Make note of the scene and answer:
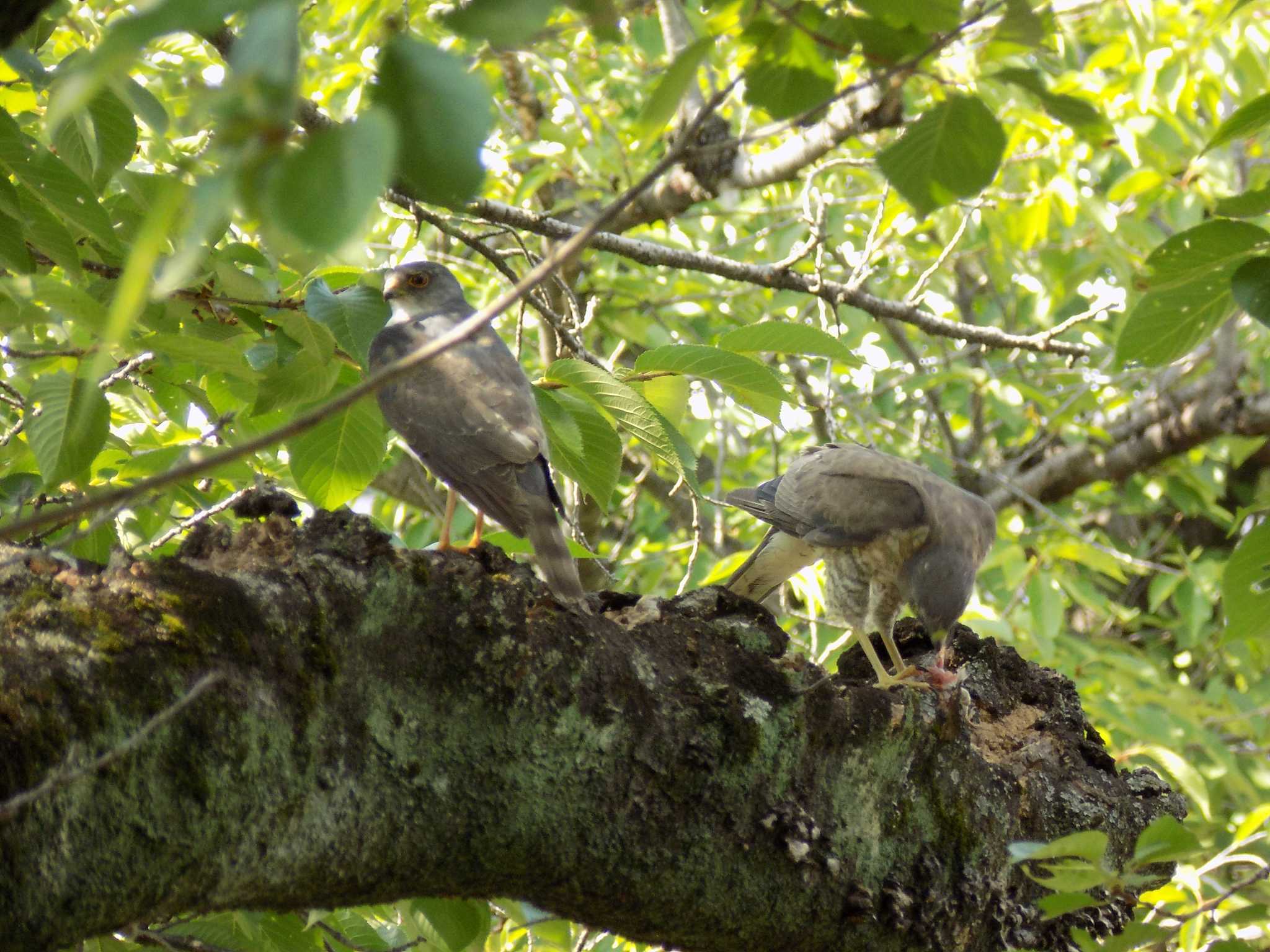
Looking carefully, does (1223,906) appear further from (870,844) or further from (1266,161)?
(1266,161)

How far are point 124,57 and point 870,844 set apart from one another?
2.05m

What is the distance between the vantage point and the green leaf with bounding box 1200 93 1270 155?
188 cm

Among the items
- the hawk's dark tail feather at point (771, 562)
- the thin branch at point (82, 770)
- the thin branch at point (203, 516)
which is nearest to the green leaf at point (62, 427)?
the thin branch at point (203, 516)

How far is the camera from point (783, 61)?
1.37 metres

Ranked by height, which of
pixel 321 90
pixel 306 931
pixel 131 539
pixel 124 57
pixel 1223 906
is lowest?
pixel 1223 906

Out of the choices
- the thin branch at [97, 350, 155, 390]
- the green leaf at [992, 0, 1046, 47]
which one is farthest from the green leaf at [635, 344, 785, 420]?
the green leaf at [992, 0, 1046, 47]

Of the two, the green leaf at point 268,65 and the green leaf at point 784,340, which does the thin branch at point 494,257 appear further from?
the green leaf at point 268,65

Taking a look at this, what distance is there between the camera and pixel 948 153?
1407mm

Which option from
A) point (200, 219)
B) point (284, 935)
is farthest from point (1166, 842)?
point (284, 935)

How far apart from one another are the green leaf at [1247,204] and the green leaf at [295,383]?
1.74 metres

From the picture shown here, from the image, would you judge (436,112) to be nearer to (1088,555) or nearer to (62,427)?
Result: (62,427)

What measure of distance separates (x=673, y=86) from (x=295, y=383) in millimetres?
1608

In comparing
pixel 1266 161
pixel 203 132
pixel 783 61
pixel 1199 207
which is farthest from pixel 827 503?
pixel 1266 161

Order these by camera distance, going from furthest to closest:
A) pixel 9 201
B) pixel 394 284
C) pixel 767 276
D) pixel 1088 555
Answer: pixel 1088 555, pixel 394 284, pixel 767 276, pixel 9 201
